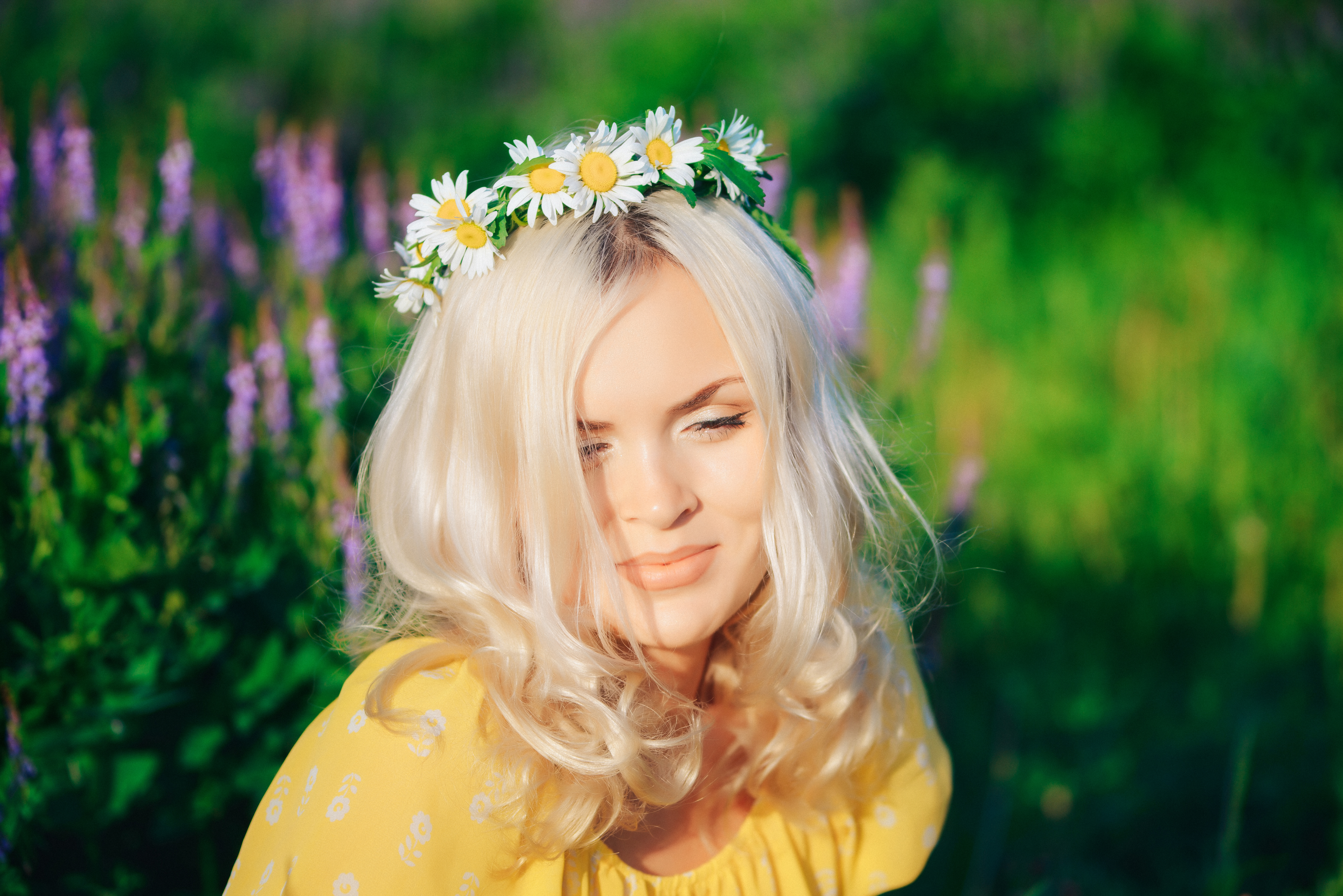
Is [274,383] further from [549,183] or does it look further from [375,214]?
[549,183]

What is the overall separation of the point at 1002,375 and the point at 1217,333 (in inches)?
36.7

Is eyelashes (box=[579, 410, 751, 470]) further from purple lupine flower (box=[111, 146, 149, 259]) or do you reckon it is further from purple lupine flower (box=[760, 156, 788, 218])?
purple lupine flower (box=[111, 146, 149, 259])

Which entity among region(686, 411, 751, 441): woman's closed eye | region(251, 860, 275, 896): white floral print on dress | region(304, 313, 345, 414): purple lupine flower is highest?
region(304, 313, 345, 414): purple lupine flower

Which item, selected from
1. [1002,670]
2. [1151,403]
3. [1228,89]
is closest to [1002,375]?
[1151,403]

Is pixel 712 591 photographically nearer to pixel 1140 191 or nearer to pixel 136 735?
pixel 136 735

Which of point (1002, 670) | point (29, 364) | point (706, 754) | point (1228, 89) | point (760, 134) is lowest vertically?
point (1002, 670)

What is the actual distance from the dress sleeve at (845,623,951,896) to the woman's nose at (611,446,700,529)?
65 centimetres

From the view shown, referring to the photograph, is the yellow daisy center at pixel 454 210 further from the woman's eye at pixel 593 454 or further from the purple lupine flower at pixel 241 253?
the purple lupine flower at pixel 241 253

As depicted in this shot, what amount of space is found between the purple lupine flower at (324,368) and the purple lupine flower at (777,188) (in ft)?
3.28

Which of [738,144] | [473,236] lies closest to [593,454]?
[473,236]

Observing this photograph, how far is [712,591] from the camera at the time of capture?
1.44 m

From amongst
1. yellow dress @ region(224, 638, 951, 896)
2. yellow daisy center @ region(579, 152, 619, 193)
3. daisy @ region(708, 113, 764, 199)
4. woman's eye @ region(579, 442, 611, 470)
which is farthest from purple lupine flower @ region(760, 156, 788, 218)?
yellow dress @ region(224, 638, 951, 896)

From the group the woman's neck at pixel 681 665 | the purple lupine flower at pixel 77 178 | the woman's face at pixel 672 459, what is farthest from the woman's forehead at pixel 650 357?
the purple lupine flower at pixel 77 178

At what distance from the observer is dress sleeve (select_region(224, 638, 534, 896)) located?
1.24m
